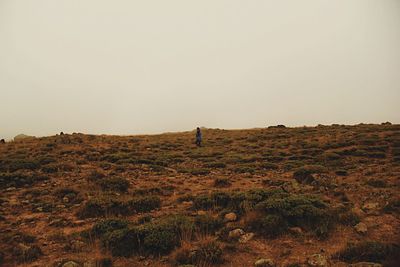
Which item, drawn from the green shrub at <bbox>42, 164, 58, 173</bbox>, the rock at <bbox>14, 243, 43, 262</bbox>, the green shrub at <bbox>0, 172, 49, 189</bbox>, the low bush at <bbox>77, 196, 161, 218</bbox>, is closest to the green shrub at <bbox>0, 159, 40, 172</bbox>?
the green shrub at <bbox>42, 164, 58, 173</bbox>

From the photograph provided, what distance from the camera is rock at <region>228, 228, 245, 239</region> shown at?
861 centimetres

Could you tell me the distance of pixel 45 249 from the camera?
8367mm

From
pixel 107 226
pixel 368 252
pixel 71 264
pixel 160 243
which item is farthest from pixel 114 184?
pixel 368 252

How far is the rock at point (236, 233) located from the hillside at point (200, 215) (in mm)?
42

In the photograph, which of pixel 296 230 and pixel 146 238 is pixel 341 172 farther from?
pixel 146 238

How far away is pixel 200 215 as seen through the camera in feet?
33.3

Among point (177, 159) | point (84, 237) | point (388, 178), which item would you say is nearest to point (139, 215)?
point (84, 237)

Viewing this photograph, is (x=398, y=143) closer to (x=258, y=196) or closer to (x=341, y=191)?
(x=341, y=191)

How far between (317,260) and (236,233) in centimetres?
238

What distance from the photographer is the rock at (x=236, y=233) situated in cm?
861

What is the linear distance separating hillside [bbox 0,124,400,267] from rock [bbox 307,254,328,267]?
0.09 ft

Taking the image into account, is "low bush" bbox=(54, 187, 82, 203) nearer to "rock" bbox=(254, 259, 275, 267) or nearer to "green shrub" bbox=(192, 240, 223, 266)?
"green shrub" bbox=(192, 240, 223, 266)

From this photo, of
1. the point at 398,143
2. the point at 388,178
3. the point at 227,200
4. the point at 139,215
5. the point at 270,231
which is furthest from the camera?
the point at 398,143

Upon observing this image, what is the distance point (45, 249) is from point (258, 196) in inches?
272
